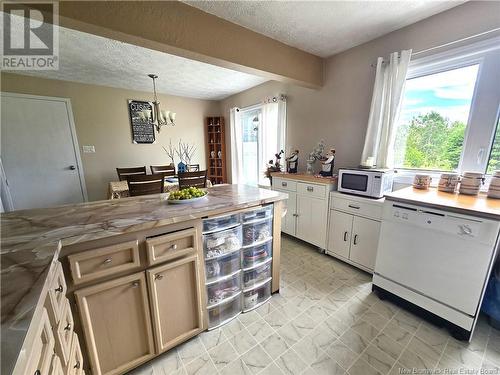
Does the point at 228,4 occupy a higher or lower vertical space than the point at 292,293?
higher

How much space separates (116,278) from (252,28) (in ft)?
7.42

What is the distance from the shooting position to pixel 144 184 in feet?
7.33

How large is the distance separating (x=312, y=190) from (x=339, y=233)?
0.58m

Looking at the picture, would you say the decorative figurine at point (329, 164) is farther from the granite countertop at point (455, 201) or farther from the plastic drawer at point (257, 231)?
the plastic drawer at point (257, 231)

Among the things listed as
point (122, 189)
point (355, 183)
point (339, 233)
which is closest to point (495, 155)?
point (355, 183)

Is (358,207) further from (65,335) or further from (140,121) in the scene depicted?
(140,121)

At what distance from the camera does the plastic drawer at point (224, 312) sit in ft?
4.84

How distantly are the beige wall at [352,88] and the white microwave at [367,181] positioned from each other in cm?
42

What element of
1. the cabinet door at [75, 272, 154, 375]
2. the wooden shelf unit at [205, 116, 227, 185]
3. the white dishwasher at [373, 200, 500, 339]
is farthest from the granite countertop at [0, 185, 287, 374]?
the wooden shelf unit at [205, 116, 227, 185]

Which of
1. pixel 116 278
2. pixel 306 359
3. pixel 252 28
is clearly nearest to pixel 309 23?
pixel 252 28

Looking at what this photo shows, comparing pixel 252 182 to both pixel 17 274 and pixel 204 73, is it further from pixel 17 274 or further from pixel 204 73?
pixel 17 274

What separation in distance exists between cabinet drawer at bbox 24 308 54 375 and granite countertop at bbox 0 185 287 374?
0.07 metres

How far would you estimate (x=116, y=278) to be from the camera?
3.40 ft

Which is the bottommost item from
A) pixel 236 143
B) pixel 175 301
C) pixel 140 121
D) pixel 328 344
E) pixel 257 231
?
pixel 328 344
